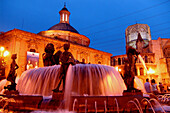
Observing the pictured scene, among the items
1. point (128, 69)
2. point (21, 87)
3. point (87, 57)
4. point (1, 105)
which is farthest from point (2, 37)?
point (128, 69)

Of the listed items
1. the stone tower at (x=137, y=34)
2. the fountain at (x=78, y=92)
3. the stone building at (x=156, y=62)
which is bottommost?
the fountain at (x=78, y=92)

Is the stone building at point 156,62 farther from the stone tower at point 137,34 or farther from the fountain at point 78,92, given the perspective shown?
the fountain at point 78,92

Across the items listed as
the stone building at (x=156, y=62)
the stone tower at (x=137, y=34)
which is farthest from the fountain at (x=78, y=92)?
the stone tower at (x=137, y=34)

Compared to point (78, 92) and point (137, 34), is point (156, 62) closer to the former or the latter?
point (137, 34)

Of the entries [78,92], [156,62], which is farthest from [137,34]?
[78,92]

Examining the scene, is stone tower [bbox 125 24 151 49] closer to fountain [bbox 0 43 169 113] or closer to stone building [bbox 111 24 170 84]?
stone building [bbox 111 24 170 84]

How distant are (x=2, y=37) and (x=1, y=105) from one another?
21299mm

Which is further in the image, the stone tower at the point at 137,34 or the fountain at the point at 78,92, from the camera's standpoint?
the stone tower at the point at 137,34

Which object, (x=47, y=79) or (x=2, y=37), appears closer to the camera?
(x=47, y=79)

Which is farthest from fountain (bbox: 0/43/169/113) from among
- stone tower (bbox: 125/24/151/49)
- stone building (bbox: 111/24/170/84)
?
stone tower (bbox: 125/24/151/49)

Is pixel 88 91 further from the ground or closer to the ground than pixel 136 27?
closer to the ground

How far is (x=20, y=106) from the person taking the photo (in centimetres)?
504

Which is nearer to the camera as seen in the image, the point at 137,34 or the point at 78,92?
the point at 78,92

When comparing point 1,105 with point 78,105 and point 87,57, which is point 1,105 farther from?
point 87,57
